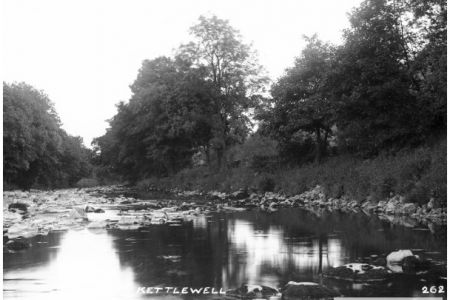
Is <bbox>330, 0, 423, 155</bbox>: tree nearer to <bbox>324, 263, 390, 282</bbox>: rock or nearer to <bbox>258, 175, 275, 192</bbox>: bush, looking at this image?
<bbox>258, 175, 275, 192</bbox>: bush

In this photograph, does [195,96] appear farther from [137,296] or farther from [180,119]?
Answer: [137,296]

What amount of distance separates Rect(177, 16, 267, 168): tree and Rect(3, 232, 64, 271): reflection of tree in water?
2865cm

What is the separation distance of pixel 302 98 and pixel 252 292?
25988 mm

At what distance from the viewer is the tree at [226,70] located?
132 ft

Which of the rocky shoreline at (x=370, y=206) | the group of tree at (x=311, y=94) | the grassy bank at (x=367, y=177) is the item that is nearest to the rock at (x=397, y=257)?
the rocky shoreline at (x=370, y=206)

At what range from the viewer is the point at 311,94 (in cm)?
3116

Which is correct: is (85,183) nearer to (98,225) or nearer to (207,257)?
(98,225)

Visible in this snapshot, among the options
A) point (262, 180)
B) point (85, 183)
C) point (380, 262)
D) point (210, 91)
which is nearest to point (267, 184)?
point (262, 180)

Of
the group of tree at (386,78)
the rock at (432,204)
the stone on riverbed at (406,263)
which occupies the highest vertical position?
the group of tree at (386,78)

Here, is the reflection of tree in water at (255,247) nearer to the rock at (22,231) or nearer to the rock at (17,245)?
the rock at (17,245)

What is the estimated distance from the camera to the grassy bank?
16.0m

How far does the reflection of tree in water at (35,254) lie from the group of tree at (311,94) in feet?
41.4

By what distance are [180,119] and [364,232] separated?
3074 cm

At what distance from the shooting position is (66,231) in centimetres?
1337
